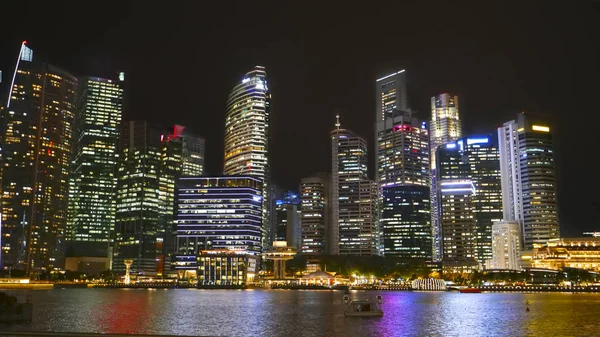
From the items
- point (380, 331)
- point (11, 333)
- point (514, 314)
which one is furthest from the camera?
point (514, 314)

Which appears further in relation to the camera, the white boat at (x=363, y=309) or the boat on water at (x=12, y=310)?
the white boat at (x=363, y=309)

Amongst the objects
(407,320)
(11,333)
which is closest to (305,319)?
(407,320)

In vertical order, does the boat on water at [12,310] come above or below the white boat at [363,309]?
above

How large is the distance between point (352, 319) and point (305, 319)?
22.0 ft

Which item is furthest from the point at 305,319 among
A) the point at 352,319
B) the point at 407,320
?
the point at 407,320

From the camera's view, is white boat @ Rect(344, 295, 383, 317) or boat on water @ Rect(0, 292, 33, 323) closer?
boat on water @ Rect(0, 292, 33, 323)

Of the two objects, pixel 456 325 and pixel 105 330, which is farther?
pixel 456 325

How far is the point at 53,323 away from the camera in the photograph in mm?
70938

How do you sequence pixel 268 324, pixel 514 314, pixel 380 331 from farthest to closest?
pixel 514 314, pixel 268 324, pixel 380 331

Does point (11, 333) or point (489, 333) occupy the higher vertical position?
point (11, 333)

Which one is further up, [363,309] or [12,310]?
[12,310]

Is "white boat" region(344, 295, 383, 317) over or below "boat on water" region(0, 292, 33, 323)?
below

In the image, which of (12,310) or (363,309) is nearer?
(12,310)

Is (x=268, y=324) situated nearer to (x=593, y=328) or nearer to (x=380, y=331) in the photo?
(x=380, y=331)
